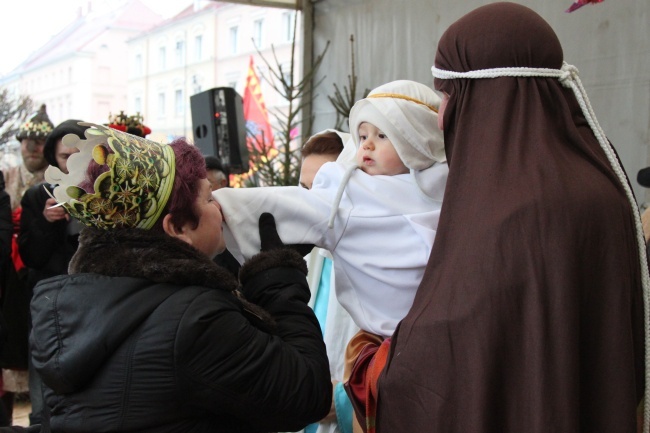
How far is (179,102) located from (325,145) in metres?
13.7

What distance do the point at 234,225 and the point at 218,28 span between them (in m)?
14.2

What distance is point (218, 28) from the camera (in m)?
15.3

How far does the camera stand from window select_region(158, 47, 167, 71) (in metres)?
16.9

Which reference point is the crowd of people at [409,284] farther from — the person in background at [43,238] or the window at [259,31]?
the window at [259,31]

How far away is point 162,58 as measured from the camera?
668 inches

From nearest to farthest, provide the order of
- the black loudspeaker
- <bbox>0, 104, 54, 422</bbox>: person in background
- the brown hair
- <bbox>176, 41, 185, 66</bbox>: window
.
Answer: the brown hair → <bbox>0, 104, 54, 422</bbox>: person in background → the black loudspeaker → <bbox>176, 41, 185, 66</bbox>: window

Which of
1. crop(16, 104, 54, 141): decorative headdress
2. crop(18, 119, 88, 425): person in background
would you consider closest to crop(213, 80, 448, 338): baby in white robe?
crop(18, 119, 88, 425): person in background

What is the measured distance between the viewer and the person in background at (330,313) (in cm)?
216

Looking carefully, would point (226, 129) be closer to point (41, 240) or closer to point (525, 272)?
point (41, 240)

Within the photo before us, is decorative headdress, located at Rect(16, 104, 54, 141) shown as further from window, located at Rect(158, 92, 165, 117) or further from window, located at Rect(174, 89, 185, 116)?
window, located at Rect(158, 92, 165, 117)

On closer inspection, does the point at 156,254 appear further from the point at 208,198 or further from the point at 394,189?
the point at 394,189

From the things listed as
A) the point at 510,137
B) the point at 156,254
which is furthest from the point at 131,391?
the point at 510,137

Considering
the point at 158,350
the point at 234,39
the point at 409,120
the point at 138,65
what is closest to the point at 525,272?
the point at 409,120

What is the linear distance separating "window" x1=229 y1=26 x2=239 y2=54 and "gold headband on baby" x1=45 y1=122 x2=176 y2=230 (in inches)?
540
